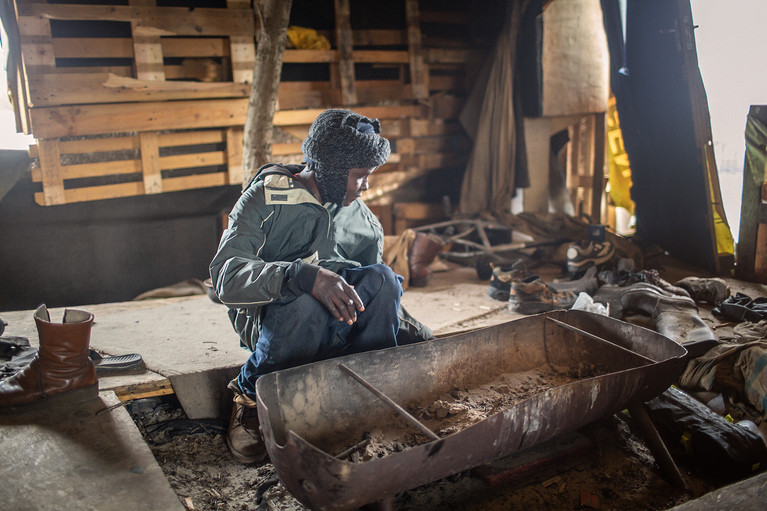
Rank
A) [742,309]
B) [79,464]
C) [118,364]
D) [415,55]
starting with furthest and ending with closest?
1. [415,55]
2. [742,309]
3. [118,364]
4. [79,464]

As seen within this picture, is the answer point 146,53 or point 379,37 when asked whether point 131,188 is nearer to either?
point 146,53

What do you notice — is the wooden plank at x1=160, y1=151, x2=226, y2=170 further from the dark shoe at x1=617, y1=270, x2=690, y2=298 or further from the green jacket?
the dark shoe at x1=617, y1=270, x2=690, y2=298

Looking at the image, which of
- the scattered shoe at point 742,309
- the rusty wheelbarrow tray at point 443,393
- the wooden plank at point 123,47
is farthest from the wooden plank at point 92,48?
the scattered shoe at point 742,309

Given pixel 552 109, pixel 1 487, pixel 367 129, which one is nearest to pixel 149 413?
pixel 1 487

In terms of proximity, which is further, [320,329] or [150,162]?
[150,162]

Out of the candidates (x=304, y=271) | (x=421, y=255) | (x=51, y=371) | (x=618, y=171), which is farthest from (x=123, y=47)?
(x=618, y=171)

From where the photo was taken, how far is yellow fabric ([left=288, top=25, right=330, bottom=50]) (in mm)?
6152

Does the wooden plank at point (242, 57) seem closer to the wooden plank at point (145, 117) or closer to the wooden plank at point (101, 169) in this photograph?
Answer: the wooden plank at point (145, 117)

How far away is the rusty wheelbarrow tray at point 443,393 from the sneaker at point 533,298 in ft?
3.78

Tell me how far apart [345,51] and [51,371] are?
487cm

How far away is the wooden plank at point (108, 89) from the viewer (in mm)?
5035

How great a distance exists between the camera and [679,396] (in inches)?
113

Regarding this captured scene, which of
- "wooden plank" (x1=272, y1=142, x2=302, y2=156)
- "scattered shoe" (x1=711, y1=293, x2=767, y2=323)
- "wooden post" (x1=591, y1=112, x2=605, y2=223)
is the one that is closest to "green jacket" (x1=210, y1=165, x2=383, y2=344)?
"scattered shoe" (x1=711, y1=293, x2=767, y2=323)

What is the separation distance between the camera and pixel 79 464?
2.15m
